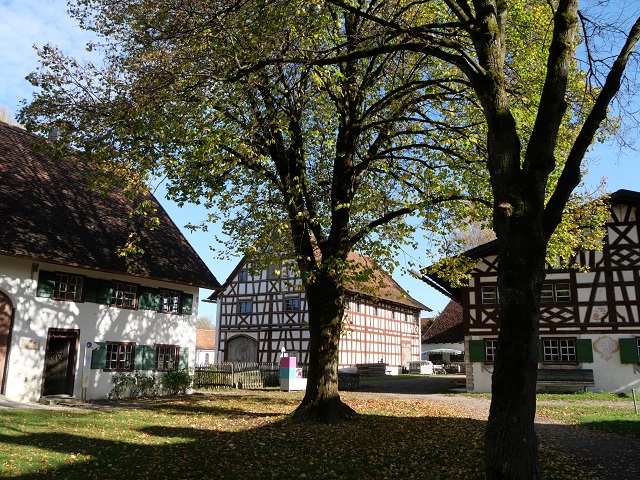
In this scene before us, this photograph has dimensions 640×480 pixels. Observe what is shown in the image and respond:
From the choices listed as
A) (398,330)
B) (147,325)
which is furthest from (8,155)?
(398,330)

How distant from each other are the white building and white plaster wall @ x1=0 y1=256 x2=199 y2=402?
0.11 feet

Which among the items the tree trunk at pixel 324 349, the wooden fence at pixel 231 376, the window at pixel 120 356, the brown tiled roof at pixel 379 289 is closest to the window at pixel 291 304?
the brown tiled roof at pixel 379 289

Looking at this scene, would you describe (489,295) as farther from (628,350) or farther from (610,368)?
(628,350)

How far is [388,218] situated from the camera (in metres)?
13.9

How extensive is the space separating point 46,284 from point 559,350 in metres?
20.8

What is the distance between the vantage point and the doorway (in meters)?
18.6

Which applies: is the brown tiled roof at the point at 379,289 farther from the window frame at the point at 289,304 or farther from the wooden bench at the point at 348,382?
the wooden bench at the point at 348,382

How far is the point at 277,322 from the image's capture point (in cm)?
3675

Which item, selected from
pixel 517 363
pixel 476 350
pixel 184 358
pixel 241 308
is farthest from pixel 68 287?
pixel 241 308

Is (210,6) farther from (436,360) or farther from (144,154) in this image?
(436,360)

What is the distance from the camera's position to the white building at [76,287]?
16.9 m

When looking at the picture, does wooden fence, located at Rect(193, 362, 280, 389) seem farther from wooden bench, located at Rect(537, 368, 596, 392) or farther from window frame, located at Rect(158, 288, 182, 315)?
wooden bench, located at Rect(537, 368, 596, 392)

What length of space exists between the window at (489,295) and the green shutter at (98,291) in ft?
53.6

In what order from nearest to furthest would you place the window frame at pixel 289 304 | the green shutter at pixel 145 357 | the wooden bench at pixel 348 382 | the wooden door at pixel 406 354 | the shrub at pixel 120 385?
the shrub at pixel 120 385, the green shutter at pixel 145 357, the wooden bench at pixel 348 382, the window frame at pixel 289 304, the wooden door at pixel 406 354
